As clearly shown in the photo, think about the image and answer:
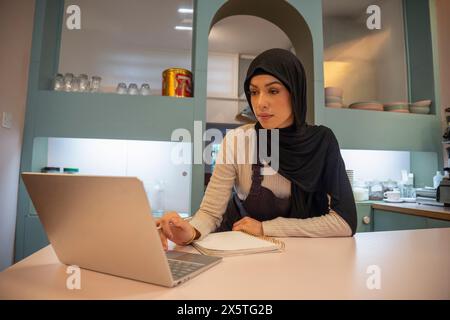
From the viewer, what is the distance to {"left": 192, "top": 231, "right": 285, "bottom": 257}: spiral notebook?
0.58 m

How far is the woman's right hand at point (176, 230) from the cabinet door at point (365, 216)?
1.67 meters

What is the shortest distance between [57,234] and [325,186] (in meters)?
0.81

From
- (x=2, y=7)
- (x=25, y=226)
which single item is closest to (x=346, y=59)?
(x=2, y=7)

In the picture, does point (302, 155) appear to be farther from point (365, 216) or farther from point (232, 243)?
point (365, 216)

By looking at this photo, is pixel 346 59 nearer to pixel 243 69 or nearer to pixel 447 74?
Answer: pixel 447 74

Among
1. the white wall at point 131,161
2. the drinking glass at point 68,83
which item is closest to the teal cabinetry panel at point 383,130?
the white wall at point 131,161

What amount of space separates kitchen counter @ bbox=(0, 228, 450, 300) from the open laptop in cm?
2

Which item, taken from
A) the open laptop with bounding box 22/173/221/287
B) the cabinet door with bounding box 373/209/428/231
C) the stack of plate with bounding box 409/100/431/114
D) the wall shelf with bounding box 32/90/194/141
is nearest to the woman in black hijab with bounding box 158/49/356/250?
the open laptop with bounding box 22/173/221/287

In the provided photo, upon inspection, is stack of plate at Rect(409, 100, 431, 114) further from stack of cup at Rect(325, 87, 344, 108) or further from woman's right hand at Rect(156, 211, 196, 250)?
woman's right hand at Rect(156, 211, 196, 250)

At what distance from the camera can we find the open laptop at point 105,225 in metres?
0.38

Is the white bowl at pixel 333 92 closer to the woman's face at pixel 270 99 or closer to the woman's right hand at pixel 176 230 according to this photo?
the woman's face at pixel 270 99

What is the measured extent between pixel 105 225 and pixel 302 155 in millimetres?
731

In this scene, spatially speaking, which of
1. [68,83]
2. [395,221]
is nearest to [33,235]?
[68,83]

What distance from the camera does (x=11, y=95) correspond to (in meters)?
1.45
